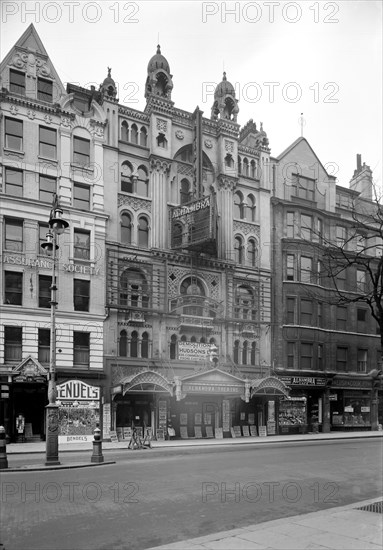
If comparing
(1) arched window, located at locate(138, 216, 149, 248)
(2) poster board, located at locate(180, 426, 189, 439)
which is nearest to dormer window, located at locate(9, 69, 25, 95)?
(1) arched window, located at locate(138, 216, 149, 248)

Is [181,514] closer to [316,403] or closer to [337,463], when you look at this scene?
[337,463]

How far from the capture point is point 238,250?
1506 inches

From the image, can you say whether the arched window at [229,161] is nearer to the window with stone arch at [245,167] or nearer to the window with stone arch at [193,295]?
the window with stone arch at [245,167]

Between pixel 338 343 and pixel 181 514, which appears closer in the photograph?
pixel 181 514

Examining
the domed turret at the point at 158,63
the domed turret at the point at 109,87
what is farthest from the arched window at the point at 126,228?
the domed turret at the point at 158,63

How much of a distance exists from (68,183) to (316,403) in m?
23.7

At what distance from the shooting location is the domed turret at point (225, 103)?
1547 inches

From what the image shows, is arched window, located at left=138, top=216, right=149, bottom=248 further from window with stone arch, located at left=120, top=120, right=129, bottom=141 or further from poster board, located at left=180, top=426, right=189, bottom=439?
poster board, located at left=180, top=426, right=189, bottom=439

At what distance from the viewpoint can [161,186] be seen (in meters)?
35.1

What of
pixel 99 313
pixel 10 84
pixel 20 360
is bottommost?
pixel 20 360

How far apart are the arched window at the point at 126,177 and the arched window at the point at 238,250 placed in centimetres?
858

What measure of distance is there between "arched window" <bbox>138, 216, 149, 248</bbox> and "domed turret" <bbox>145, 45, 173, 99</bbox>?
858cm

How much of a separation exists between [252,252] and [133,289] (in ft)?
34.1

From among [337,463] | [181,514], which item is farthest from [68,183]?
[181,514]
